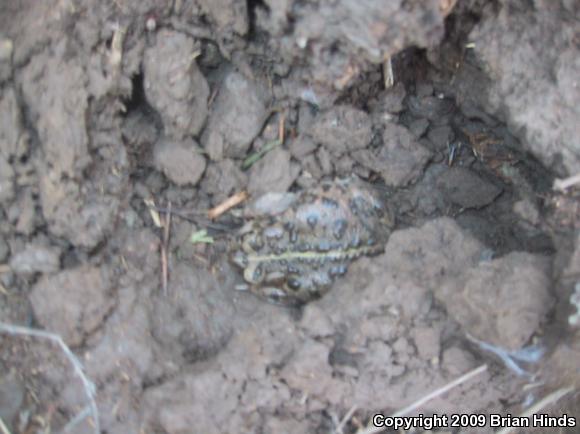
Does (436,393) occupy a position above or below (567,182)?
below

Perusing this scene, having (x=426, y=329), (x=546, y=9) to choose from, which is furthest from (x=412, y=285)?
(x=546, y=9)

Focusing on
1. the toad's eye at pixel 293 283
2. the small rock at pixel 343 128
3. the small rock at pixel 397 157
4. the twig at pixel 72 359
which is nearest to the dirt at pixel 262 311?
the twig at pixel 72 359

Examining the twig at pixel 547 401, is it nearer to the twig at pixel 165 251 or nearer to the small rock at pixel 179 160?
the twig at pixel 165 251

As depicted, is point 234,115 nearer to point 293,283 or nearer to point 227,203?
point 227,203
